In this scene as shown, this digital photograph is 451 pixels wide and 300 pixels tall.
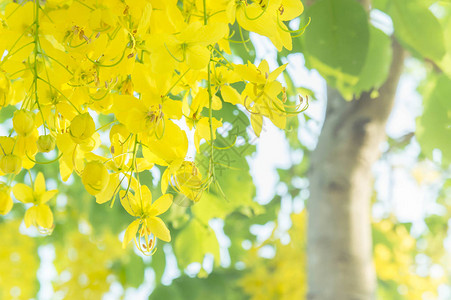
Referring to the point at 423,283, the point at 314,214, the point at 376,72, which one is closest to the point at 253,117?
the point at 376,72

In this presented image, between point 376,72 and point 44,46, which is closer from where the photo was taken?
point 44,46

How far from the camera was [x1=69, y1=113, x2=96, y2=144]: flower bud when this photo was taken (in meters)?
0.39

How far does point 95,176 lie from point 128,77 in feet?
0.35

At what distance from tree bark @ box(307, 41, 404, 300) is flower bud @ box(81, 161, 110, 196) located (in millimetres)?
829

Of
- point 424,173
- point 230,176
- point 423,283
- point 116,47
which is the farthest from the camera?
point 424,173

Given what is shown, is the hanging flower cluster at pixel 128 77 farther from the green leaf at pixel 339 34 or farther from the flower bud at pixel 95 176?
the green leaf at pixel 339 34

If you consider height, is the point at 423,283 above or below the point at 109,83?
below

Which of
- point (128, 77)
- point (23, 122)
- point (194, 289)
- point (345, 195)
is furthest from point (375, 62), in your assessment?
point (194, 289)

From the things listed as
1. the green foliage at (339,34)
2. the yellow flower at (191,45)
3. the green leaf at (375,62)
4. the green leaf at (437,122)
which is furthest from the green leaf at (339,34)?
the yellow flower at (191,45)

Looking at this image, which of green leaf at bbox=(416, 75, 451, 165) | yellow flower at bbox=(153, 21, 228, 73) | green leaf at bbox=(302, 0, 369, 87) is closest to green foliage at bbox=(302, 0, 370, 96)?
green leaf at bbox=(302, 0, 369, 87)

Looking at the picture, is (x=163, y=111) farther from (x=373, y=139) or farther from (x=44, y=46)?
(x=373, y=139)

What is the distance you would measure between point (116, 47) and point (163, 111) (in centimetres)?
6

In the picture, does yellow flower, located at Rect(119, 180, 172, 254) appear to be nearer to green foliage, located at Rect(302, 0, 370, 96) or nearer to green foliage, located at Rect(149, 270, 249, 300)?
green foliage, located at Rect(302, 0, 370, 96)

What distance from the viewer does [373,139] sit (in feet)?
Answer: 4.08
